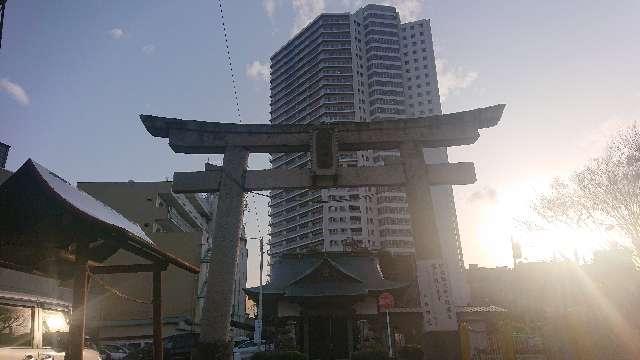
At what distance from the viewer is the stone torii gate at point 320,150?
1483cm

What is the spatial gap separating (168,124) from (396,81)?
9038cm

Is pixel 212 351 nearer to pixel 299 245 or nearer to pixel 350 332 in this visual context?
pixel 350 332

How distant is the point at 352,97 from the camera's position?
97562mm

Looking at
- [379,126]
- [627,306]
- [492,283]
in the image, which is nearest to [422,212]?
[379,126]

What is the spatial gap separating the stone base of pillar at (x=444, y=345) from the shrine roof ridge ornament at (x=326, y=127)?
22.2ft

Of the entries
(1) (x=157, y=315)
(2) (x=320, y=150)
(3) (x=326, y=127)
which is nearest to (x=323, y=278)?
(2) (x=320, y=150)

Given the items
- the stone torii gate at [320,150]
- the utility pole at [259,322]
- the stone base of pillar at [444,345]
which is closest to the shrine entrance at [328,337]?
the utility pole at [259,322]

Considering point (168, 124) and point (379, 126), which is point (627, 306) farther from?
point (168, 124)

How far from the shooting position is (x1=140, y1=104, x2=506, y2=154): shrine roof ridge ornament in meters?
15.3

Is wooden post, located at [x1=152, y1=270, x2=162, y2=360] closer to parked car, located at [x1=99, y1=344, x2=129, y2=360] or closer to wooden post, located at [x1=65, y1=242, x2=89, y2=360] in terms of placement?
wooden post, located at [x1=65, y1=242, x2=89, y2=360]

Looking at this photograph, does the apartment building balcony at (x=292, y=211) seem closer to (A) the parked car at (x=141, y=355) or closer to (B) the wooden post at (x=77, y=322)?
(A) the parked car at (x=141, y=355)

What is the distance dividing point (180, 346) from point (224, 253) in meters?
4.32

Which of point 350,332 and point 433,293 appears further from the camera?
point 350,332

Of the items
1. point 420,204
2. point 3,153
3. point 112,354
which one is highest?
point 3,153
